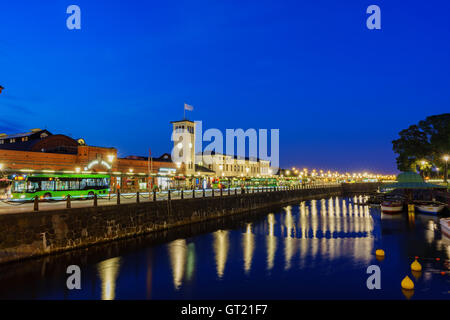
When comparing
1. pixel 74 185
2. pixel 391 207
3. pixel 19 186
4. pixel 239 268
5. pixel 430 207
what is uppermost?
pixel 19 186

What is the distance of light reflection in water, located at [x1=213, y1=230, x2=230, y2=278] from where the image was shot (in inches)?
757

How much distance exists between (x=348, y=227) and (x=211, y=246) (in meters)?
17.7

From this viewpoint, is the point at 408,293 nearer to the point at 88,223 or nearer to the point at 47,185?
the point at 88,223

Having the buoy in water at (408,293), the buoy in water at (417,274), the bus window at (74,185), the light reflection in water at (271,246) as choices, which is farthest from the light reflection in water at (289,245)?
the bus window at (74,185)

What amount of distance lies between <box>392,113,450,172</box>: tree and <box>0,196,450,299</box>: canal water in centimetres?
4380

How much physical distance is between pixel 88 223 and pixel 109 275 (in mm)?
6102

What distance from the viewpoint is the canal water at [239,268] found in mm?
14852

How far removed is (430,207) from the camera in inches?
1727

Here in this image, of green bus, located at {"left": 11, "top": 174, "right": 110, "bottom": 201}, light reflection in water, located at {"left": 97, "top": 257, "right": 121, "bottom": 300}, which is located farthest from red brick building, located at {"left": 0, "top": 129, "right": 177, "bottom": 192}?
light reflection in water, located at {"left": 97, "top": 257, "right": 121, "bottom": 300}

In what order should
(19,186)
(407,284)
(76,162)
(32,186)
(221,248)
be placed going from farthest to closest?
1. (76,162)
2. (32,186)
3. (19,186)
4. (221,248)
5. (407,284)

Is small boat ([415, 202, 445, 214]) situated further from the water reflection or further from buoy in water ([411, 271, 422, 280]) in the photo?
buoy in water ([411, 271, 422, 280])

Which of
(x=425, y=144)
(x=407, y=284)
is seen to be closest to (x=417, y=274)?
(x=407, y=284)

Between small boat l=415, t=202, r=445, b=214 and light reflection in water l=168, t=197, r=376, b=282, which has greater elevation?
small boat l=415, t=202, r=445, b=214
